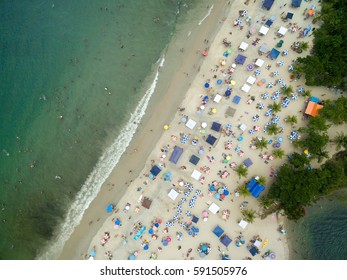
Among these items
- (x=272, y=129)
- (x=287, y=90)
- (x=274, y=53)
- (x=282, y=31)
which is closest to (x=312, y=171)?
(x=272, y=129)

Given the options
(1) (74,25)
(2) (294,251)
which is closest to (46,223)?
(1) (74,25)

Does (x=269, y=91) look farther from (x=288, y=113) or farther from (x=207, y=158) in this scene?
(x=207, y=158)

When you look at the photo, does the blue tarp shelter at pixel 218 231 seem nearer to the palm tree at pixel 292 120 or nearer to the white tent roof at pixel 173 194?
the white tent roof at pixel 173 194

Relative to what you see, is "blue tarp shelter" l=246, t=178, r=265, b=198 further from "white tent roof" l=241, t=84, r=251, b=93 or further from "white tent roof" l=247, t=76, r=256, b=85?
"white tent roof" l=247, t=76, r=256, b=85

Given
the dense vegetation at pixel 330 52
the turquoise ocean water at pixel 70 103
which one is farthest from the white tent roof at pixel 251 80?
the turquoise ocean water at pixel 70 103

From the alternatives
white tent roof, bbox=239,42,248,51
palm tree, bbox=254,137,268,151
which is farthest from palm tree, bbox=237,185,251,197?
white tent roof, bbox=239,42,248,51

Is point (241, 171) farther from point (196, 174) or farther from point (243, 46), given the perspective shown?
point (243, 46)
